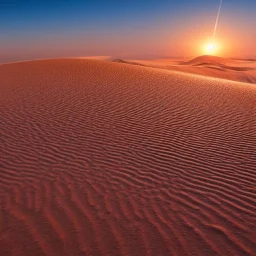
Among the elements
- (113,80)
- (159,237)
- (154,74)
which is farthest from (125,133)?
(154,74)

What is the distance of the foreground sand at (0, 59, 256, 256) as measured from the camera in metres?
3.73

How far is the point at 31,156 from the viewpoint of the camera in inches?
251

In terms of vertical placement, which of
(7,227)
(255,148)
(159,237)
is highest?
(255,148)

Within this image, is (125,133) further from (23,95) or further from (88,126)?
(23,95)

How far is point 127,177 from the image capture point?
5.40 meters

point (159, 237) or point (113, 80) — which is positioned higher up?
point (113, 80)

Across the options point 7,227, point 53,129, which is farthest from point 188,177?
point 53,129

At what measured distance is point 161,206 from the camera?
14.6 feet

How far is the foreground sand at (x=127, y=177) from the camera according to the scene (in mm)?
3727

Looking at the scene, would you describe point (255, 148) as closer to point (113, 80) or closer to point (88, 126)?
point (88, 126)

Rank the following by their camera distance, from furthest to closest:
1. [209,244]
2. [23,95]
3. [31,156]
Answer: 1. [23,95]
2. [31,156]
3. [209,244]

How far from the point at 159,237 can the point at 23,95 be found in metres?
10.7

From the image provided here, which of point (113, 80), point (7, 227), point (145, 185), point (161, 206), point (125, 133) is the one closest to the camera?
point (7, 227)

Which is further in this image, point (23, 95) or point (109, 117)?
point (23, 95)
